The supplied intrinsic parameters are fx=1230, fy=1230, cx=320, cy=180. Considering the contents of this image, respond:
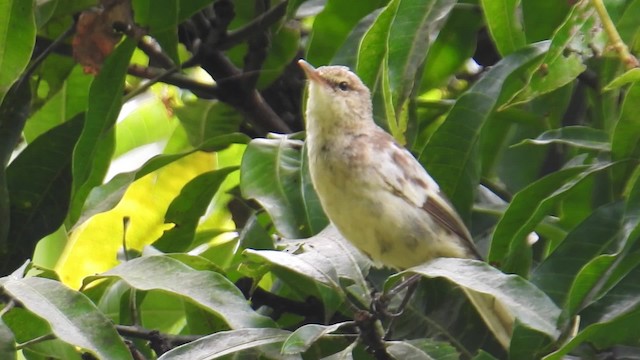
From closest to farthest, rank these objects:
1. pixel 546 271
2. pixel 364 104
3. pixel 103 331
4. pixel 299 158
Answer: pixel 103 331
pixel 546 271
pixel 299 158
pixel 364 104

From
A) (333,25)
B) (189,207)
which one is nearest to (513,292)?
(333,25)

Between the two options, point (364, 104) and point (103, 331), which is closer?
point (103, 331)

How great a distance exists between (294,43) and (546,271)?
4.80ft

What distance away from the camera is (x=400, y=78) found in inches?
133

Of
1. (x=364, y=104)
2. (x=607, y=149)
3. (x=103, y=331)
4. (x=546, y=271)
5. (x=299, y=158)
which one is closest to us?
(x=103, y=331)

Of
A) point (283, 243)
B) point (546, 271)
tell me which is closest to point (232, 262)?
point (283, 243)

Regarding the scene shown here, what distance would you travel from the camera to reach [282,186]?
3707 millimetres

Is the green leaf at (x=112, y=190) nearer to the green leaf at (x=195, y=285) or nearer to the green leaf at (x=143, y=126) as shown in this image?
the green leaf at (x=195, y=285)

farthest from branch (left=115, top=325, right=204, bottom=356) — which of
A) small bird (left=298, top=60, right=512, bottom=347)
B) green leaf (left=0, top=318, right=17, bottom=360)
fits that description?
small bird (left=298, top=60, right=512, bottom=347)

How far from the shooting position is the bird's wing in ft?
12.3

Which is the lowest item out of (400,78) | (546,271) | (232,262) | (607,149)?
(232,262)

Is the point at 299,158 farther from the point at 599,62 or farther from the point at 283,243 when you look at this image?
the point at 599,62

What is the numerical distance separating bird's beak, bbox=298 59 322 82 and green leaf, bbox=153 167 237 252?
39 cm

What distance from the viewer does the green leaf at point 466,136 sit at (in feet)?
11.3
